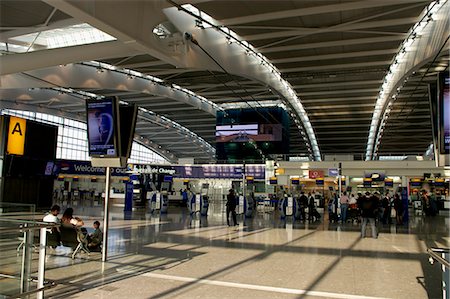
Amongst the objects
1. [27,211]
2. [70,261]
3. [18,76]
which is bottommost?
[70,261]

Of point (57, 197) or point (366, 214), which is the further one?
point (57, 197)

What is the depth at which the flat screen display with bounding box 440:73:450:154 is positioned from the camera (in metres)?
6.82

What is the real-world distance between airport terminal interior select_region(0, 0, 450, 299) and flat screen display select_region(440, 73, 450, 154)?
0.06 feet

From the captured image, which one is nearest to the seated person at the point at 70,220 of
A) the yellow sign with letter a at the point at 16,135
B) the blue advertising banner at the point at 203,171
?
the yellow sign with letter a at the point at 16,135

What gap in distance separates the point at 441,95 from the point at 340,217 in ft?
52.1

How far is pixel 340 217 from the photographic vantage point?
2183 centimetres

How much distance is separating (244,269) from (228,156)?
32818mm

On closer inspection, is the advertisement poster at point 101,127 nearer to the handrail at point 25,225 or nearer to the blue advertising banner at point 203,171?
the handrail at point 25,225

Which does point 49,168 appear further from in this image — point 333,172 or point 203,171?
point 203,171

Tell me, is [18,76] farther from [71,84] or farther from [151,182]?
[151,182]

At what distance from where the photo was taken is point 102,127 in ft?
30.3

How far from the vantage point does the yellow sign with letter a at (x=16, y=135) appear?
15.8 m

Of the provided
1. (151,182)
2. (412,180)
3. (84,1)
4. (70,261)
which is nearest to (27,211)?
(70,261)

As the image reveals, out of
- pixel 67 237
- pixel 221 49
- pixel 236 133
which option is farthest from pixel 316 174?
pixel 67 237
